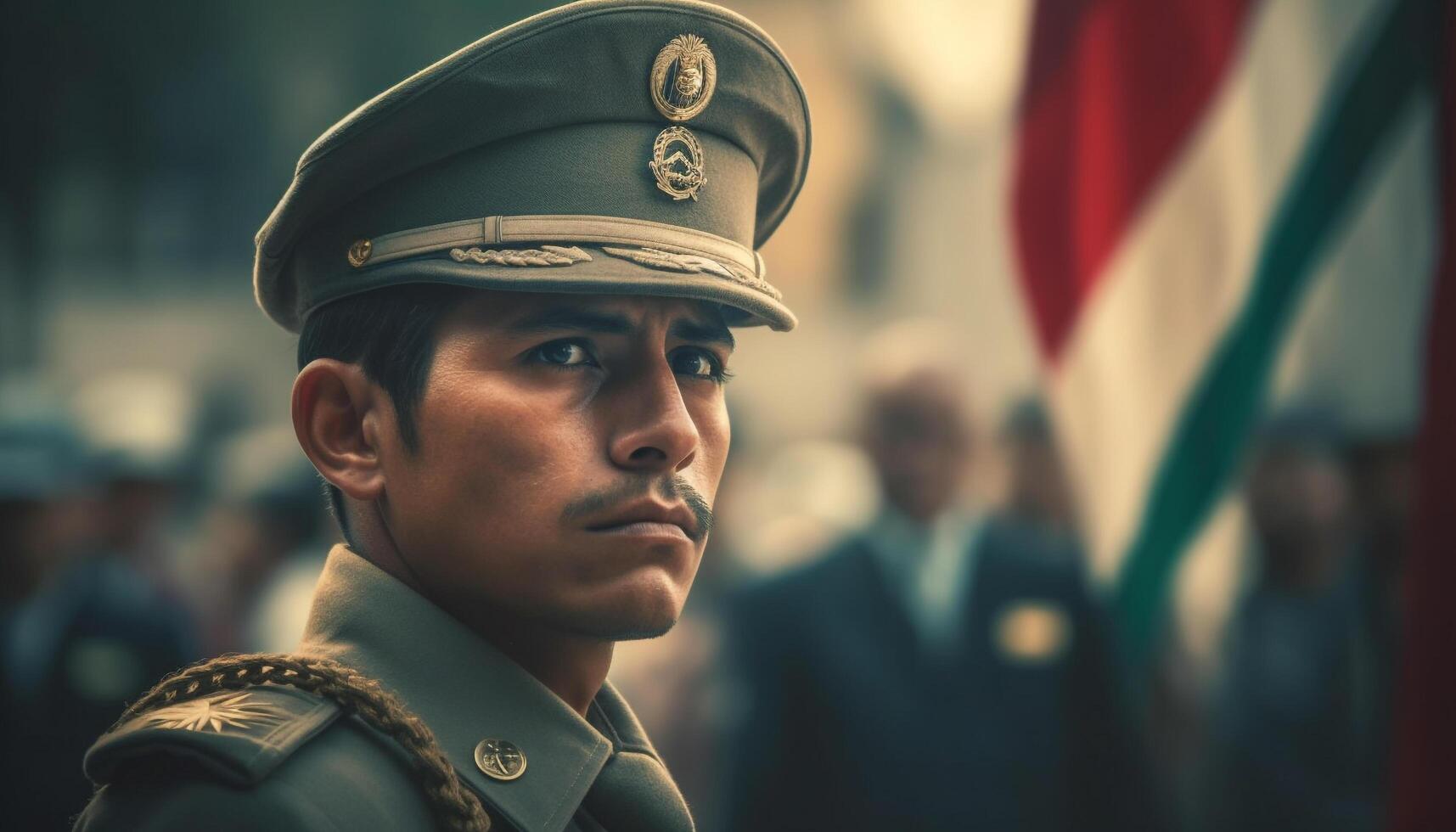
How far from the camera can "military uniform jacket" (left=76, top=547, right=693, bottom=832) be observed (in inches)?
59.7

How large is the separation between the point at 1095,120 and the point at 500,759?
2.41 metres

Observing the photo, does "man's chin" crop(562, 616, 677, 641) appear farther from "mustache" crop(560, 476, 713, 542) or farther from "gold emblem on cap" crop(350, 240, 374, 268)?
"gold emblem on cap" crop(350, 240, 374, 268)

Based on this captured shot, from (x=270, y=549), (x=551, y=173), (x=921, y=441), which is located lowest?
(x=270, y=549)

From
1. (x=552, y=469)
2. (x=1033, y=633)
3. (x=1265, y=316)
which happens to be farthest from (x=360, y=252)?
(x=1033, y=633)

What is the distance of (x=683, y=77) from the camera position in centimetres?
192

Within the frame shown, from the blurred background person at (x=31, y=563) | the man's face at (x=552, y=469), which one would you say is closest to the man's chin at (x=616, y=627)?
the man's face at (x=552, y=469)

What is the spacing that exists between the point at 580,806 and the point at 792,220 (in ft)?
59.3

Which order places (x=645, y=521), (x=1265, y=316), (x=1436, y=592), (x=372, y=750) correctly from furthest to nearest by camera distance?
(x=1265, y=316) < (x=1436, y=592) < (x=645, y=521) < (x=372, y=750)

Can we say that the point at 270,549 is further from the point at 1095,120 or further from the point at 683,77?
the point at 683,77

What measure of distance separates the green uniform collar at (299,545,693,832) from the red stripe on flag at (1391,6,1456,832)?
1461 mm

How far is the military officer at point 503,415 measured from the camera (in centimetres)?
169

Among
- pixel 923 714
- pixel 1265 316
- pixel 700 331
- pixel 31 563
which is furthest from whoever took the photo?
pixel 31 563

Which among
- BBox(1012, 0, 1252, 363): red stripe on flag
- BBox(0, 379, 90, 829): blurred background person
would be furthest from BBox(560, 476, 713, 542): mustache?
BBox(0, 379, 90, 829): blurred background person

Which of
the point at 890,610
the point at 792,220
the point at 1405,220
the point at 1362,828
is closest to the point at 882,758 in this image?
the point at 890,610
